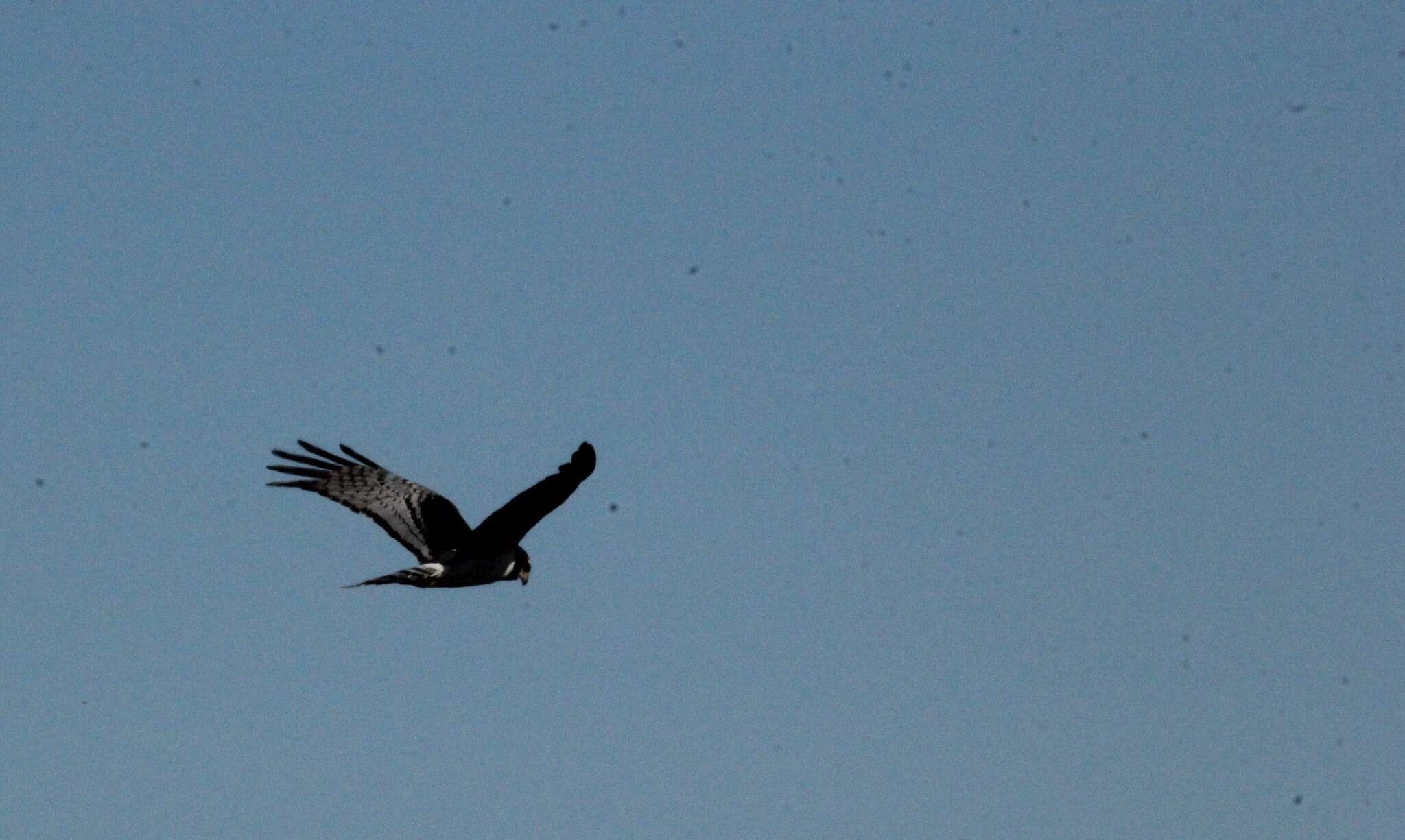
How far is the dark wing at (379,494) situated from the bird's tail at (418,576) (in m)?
0.28

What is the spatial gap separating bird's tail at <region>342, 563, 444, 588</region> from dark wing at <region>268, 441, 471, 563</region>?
0.92 ft

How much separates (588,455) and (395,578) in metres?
3.09

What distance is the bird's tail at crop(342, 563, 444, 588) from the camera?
26.2 metres

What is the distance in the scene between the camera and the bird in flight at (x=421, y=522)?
88.9ft

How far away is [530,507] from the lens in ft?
86.1

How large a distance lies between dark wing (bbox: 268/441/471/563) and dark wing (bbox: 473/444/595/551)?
1.72 ft

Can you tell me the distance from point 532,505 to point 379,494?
248 centimetres

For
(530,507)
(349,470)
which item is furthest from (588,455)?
(349,470)

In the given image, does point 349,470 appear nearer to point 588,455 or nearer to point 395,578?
point 395,578

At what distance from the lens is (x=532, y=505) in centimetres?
2617

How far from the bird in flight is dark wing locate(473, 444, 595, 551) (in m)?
0.02

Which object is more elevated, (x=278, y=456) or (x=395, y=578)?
(x=278, y=456)

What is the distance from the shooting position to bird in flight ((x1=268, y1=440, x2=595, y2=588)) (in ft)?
88.9

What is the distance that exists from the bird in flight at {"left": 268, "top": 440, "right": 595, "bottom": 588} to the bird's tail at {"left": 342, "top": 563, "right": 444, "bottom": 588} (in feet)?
0.06
